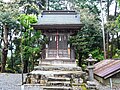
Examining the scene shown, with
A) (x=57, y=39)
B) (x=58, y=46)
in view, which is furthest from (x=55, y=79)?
(x=57, y=39)

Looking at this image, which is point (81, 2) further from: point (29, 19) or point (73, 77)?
point (73, 77)

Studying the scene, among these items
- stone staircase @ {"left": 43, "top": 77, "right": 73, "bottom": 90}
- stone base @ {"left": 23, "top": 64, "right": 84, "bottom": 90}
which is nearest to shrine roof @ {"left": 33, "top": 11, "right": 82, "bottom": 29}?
stone base @ {"left": 23, "top": 64, "right": 84, "bottom": 90}

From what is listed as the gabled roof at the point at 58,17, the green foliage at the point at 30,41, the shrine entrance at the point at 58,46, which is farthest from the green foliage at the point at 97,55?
the shrine entrance at the point at 58,46

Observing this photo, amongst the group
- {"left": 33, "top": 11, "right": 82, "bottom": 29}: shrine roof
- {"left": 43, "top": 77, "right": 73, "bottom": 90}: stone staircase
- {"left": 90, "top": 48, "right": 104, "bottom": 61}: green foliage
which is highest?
{"left": 33, "top": 11, "right": 82, "bottom": 29}: shrine roof

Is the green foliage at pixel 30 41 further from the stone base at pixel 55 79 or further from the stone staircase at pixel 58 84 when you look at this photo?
the stone staircase at pixel 58 84

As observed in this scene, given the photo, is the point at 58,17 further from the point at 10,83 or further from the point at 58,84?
the point at 58,84

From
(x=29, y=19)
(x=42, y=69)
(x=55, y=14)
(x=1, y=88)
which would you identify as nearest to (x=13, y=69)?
(x=29, y=19)

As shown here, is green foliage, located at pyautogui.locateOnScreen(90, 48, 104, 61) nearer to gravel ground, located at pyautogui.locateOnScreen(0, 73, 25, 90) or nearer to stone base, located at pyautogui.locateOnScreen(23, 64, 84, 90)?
gravel ground, located at pyautogui.locateOnScreen(0, 73, 25, 90)

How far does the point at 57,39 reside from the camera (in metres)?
15.0

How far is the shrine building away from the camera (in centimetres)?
1408

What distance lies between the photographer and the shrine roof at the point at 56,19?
45.5 feet

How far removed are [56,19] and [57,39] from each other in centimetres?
180

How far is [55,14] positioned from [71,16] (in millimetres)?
1429

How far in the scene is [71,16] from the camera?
16.2 m
